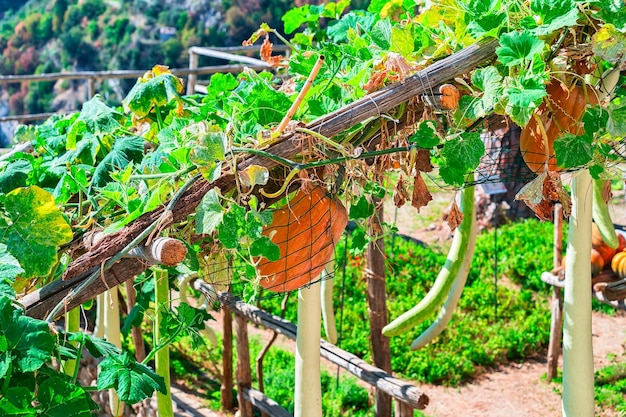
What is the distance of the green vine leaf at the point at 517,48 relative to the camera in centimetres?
117

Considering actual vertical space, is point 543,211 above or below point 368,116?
below

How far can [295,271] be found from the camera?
4.64 ft

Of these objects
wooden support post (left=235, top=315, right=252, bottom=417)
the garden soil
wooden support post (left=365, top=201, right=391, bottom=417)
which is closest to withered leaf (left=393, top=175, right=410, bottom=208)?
wooden support post (left=365, top=201, right=391, bottom=417)

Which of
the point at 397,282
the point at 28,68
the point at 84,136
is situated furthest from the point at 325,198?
the point at 28,68

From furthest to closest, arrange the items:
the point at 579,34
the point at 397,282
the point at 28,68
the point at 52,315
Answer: the point at 28,68 < the point at 397,282 < the point at 579,34 < the point at 52,315

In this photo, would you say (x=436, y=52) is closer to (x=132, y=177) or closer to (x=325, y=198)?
(x=325, y=198)

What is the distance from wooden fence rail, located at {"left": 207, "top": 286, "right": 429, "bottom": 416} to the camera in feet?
8.54

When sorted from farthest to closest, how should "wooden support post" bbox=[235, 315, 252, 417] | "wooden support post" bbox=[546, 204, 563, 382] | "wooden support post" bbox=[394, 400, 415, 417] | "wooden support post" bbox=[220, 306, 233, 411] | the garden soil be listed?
"wooden support post" bbox=[546, 204, 563, 382]
the garden soil
"wooden support post" bbox=[220, 306, 233, 411]
"wooden support post" bbox=[235, 315, 252, 417]
"wooden support post" bbox=[394, 400, 415, 417]

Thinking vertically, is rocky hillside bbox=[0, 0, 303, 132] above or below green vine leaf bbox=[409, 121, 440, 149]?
above

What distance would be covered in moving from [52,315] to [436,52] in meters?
0.77

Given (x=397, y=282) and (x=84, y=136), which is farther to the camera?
(x=397, y=282)

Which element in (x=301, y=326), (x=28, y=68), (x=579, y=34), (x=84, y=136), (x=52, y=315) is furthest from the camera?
(x=28, y=68)

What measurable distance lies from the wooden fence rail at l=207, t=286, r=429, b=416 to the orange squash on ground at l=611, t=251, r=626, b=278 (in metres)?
1.34

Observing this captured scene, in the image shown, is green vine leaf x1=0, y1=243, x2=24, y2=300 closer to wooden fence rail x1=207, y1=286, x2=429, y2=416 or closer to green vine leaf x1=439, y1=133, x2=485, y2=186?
green vine leaf x1=439, y1=133, x2=485, y2=186
